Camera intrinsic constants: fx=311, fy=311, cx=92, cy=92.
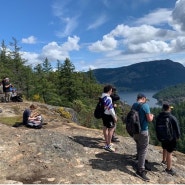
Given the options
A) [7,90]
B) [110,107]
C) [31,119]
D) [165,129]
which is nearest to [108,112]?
[110,107]

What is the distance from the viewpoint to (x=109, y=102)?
11836 millimetres

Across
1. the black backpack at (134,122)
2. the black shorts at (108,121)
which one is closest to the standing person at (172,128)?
the black backpack at (134,122)

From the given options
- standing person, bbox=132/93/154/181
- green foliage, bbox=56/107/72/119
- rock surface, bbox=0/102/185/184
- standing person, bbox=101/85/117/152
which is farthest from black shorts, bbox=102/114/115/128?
green foliage, bbox=56/107/72/119

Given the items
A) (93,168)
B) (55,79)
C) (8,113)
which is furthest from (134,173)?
(55,79)

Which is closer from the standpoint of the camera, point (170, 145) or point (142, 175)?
point (142, 175)

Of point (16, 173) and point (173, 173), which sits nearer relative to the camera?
point (16, 173)

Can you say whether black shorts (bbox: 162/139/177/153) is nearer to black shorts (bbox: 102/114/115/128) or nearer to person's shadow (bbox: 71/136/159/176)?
person's shadow (bbox: 71/136/159/176)

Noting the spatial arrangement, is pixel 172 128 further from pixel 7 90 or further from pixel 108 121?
pixel 7 90

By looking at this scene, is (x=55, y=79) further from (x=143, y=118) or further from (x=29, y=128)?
(x=143, y=118)

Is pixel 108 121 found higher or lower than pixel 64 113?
higher

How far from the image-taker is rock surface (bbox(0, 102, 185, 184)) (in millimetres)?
9742

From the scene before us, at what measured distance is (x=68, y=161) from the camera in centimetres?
1098

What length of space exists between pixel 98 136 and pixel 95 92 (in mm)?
62179

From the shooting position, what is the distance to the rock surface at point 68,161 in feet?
32.0
